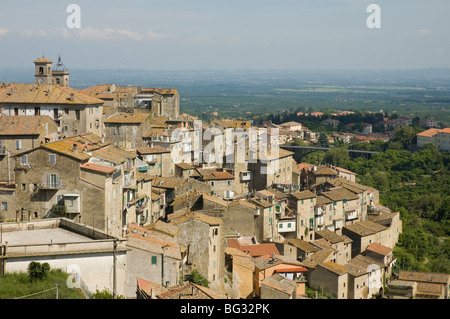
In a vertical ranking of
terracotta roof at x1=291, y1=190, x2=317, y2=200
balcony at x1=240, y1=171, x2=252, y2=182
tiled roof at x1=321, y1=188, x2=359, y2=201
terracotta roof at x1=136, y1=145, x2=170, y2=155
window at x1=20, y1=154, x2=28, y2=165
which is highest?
window at x1=20, y1=154, x2=28, y2=165

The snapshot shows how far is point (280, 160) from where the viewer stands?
34281mm

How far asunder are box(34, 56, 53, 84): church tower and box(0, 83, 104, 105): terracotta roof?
732 cm

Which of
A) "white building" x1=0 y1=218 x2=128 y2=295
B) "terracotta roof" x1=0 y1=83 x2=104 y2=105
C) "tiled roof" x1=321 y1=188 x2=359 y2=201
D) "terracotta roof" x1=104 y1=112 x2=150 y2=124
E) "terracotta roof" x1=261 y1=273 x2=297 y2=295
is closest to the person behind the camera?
"white building" x1=0 y1=218 x2=128 y2=295

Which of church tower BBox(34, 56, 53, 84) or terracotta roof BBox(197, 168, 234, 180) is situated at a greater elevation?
church tower BBox(34, 56, 53, 84)

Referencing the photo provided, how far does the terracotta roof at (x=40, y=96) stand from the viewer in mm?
28759

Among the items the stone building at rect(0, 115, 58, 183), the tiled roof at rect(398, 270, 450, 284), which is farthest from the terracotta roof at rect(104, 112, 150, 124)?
the tiled roof at rect(398, 270, 450, 284)

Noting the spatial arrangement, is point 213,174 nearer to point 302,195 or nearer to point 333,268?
point 302,195

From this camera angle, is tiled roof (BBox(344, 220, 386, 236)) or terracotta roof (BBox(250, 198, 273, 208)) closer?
terracotta roof (BBox(250, 198, 273, 208))

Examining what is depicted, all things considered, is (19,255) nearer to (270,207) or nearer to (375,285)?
(270,207)

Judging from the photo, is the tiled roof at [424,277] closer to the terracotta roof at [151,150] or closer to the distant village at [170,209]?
the distant village at [170,209]

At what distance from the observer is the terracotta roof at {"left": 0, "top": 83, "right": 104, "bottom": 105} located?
28759 millimetres

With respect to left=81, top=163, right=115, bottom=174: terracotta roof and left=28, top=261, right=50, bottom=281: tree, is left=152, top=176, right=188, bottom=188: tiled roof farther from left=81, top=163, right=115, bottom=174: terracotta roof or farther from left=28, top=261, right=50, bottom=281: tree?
left=28, top=261, right=50, bottom=281: tree
